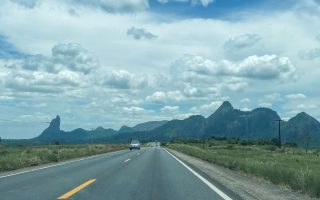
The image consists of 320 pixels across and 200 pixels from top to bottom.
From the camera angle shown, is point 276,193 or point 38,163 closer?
point 276,193

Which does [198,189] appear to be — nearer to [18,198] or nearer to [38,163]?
[18,198]

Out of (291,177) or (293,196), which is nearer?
(293,196)

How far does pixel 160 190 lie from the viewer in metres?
14.0

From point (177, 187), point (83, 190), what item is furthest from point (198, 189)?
point (83, 190)

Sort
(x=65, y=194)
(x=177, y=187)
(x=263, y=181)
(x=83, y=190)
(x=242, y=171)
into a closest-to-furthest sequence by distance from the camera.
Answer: (x=65, y=194) → (x=83, y=190) → (x=177, y=187) → (x=263, y=181) → (x=242, y=171)

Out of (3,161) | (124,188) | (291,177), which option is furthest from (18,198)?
(3,161)

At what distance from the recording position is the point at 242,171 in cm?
2447

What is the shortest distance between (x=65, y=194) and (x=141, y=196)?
2019 millimetres

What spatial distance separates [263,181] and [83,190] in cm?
781

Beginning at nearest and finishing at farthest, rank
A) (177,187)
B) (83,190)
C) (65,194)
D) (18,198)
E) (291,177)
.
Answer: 1. (18,198)
2. (65,194)
3. (83,190)
4. (177,187)
5. (291,177)

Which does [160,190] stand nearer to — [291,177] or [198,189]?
[198,189]

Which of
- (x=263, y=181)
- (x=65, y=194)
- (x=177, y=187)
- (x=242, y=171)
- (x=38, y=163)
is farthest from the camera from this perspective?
(x=38, y=163)

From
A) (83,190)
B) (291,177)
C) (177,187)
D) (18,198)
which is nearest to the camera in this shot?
(18,198)

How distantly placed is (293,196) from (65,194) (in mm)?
6216
